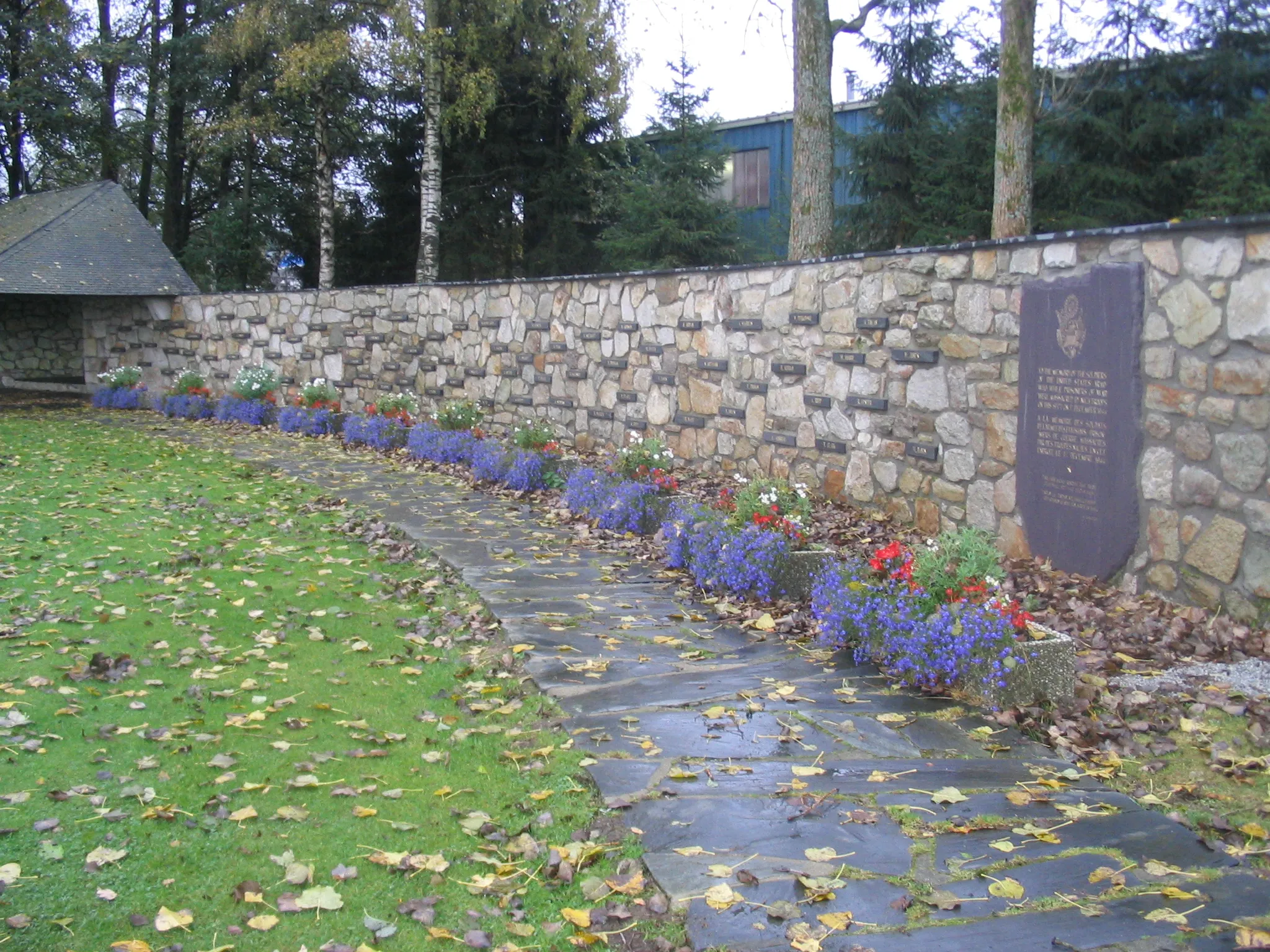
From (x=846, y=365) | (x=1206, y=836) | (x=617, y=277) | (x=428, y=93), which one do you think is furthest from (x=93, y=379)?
(x=1206, y=836)

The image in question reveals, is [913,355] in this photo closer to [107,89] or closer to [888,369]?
[888,369]

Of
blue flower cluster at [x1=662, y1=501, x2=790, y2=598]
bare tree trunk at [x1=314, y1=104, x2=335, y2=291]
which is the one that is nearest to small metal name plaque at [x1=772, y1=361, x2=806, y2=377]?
blue flower cluster at [x1=662, y1=501, x2=790, y2=598]

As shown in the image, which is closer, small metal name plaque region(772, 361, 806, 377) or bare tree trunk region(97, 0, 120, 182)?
small metal name plaque region(772, 361, 806, 377)

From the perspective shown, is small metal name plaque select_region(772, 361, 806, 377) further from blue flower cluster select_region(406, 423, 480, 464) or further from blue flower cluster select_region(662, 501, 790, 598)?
blue flower cluster select_region(406, 423, 480, 464)

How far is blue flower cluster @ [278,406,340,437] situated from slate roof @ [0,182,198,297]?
5435 mm

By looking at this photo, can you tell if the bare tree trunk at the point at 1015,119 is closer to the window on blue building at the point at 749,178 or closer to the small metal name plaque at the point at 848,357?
the small metal name plaque at the point at 848,357

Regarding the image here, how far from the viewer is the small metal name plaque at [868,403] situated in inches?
316

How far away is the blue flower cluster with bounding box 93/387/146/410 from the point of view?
1811 centimetres

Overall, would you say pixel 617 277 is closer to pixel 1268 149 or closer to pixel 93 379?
pixel 1268 149

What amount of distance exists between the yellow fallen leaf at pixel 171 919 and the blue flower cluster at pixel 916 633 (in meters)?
3.07

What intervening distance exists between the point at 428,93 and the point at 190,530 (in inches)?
502

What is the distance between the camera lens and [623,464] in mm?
8633

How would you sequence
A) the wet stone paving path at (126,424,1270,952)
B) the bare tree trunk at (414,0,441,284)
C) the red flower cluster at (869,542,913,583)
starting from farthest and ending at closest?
the bare tree trunk at (414,0,441,284) → the red flower cluster at (869,542,913,583) → the wet stone paving path at (126,424,1270,952)

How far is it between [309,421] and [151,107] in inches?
589
